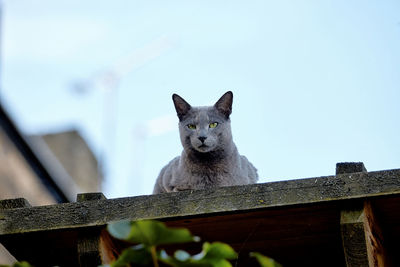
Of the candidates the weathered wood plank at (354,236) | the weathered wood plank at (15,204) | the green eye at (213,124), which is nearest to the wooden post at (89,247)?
the weathered wood plank at (15,204)

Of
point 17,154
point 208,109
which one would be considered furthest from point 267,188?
point 17,154

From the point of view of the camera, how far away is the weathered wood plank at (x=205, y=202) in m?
2.54

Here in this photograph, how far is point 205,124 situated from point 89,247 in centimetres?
248

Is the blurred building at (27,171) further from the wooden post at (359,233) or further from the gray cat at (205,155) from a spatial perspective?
the wooden post at (359,233)

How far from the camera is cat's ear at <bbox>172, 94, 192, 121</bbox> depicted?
5.21m

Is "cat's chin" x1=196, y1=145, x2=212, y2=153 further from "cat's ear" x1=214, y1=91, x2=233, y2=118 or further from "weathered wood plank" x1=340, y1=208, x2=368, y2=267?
"weathered wood plank" x1=340, y1=208, x2=368, y2=267

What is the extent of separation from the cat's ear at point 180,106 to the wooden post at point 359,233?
103 inches

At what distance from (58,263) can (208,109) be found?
7.92 ft

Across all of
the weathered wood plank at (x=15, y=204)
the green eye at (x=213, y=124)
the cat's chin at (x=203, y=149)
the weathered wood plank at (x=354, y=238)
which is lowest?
the weathered wood plank at (x=354, y=238)

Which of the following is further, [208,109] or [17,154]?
[17,154]

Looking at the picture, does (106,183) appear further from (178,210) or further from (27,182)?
(178,210)

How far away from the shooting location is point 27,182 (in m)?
10.4

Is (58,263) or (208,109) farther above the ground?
(208,109)

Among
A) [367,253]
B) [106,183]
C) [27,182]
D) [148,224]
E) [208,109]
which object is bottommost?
[148,224]
